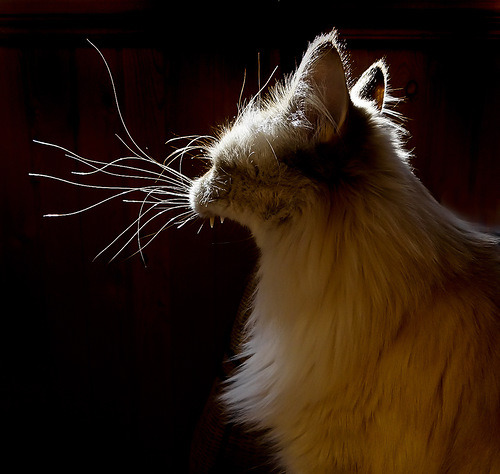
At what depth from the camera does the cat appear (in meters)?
0.73

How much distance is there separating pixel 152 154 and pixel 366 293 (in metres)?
0.99

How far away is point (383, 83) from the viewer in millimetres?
909

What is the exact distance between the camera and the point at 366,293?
0.75 m

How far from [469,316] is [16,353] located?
1557 mm

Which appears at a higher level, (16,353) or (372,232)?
(372,232)

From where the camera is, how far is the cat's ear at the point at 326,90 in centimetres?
66


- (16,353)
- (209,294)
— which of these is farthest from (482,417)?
(16,353)

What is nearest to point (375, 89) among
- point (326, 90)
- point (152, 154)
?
point (326, 90)

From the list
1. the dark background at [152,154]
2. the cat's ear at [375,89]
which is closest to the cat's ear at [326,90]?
the cat's ear at [375,89]

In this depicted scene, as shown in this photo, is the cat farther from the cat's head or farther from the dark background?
the dark background

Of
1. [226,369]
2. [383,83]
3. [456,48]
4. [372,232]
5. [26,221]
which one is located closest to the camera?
[372,232]

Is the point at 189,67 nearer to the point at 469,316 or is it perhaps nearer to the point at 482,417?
the point at 469,316

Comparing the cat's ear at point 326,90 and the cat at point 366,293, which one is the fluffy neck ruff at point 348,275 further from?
the cat's ear at point 326,90

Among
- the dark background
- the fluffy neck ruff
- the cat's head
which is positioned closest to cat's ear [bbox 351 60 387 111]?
the cat's head
